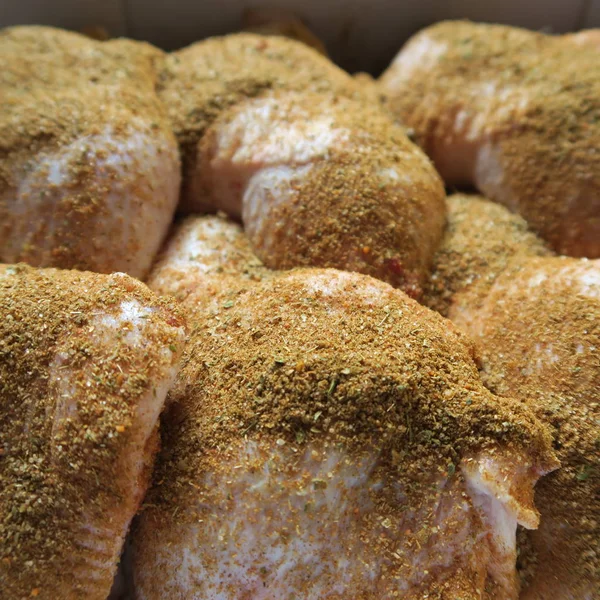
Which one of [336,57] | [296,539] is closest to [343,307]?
[296,539]

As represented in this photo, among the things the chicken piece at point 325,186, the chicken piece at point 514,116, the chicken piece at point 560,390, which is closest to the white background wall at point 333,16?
the chicken piece at point 514,116

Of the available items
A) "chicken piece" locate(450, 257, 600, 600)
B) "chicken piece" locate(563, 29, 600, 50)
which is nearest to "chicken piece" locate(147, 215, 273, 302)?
"chicken piece" locate(450, 257, 600, 600)

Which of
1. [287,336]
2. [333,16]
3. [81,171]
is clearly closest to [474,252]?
[287,336]

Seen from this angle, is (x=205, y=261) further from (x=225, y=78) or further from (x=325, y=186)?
(x=225, y=78)

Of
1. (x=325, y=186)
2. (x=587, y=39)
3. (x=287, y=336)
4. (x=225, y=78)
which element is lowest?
Result: (x=287, y=336)

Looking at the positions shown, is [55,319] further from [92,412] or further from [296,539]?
[296,539]
